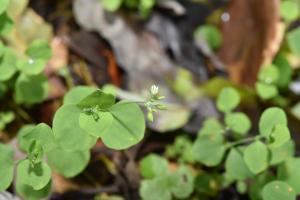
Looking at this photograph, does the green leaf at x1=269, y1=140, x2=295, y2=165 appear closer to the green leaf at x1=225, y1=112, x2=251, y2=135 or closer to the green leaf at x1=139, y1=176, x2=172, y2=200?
Answer: the green leaf at x1=225, y1=112, x2=251, y2=135

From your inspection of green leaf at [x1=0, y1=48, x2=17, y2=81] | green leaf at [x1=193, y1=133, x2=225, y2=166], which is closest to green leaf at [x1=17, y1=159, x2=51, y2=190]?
green leaf at [x1=0, y1=48, x2=17, y2=81]

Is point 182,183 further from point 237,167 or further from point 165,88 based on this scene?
point 165,88

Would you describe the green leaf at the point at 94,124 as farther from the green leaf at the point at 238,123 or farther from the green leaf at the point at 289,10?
the green leaf at the point at 289,10

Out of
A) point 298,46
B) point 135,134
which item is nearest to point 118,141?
point 135,134

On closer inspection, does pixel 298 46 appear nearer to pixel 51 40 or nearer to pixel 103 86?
pixel 103 86

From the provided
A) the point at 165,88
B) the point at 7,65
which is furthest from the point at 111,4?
the point at 7,65
